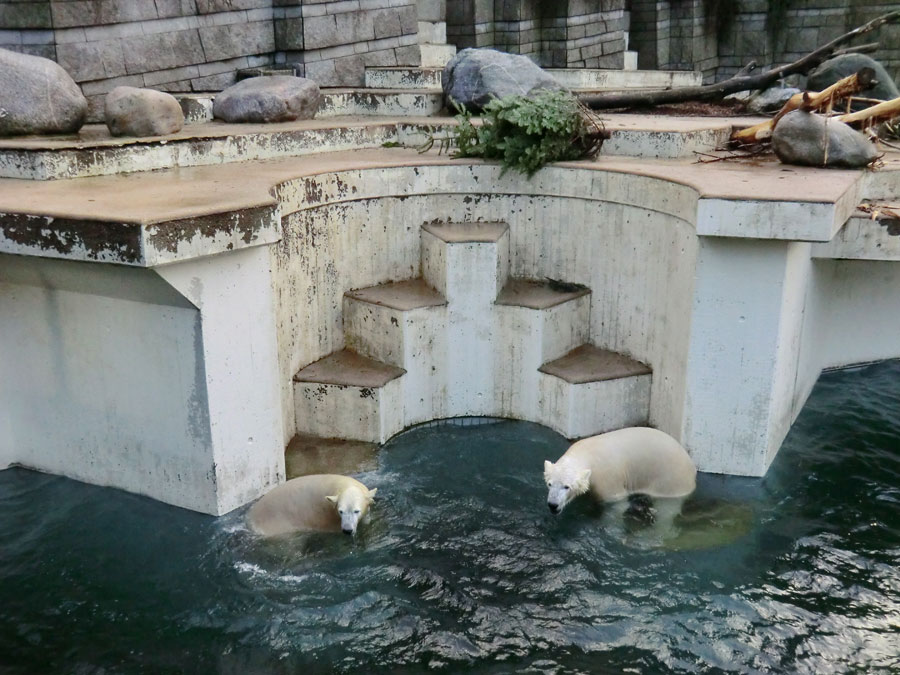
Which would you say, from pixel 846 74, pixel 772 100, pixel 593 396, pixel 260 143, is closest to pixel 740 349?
pixel 593 396

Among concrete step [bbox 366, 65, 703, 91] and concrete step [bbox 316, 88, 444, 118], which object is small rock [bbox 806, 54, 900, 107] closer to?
concrete step [bbox 366, 65, 703, 91]

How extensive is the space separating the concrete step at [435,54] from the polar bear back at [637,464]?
9.40 meters

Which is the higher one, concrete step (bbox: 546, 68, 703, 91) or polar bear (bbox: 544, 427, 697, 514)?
concrete step (bbox: 546, 68, 703, 91)

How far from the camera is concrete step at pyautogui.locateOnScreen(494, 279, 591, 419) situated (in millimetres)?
7684

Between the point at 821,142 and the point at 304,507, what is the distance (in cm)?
527

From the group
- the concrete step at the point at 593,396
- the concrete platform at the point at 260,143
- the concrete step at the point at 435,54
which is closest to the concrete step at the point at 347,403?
the concrete step at the point at 593,396

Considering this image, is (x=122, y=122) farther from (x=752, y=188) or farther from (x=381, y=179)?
(x=752, y=188)

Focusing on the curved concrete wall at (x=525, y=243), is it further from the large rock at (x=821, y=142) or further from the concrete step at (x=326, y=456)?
the large rock at (x=821, y=142)

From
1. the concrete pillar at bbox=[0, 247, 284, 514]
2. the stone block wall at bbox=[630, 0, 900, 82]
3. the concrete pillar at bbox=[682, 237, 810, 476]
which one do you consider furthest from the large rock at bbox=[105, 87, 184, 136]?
the stone block wall at bbox=[630, 0, 900, 82]

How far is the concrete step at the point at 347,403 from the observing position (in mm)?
7164

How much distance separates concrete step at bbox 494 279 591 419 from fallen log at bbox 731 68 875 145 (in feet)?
8.04

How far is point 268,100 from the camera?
9.58 m

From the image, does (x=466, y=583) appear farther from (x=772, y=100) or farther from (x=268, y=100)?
(x=772, y=100)

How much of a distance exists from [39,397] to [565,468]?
3.77m
